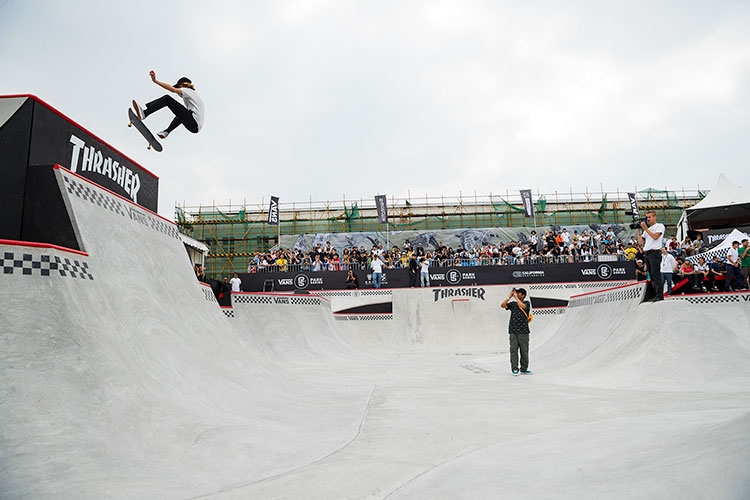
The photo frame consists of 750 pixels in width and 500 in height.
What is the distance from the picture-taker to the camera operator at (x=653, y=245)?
7453mm

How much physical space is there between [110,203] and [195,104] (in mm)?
2378

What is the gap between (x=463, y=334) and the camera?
63.6ft

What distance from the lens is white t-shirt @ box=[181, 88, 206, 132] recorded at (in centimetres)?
773

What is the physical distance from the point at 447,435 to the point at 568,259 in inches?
813

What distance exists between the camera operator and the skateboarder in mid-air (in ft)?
25.9

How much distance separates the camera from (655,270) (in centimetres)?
807

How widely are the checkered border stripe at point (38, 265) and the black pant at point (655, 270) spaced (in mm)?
8639

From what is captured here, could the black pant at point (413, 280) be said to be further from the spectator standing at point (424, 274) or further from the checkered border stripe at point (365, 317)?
the checkered border stripe at point (365, 317)

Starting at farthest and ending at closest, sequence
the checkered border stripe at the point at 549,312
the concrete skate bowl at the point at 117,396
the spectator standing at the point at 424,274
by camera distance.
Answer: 1. the spectator standing at the point at 424,274
2. the checkered border stripe at the point at 549,312
3. the concrete skate bowl at the point at 117,396

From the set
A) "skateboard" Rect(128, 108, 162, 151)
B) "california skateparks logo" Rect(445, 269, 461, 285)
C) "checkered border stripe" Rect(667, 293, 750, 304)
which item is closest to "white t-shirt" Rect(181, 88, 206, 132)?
"skateboard" Rect(128, 108, 162, 151)

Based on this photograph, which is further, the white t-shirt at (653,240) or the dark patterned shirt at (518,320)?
the dark patterned shirt at (518,320)

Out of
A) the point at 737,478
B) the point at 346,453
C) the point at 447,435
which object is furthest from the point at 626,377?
the point at 737,478

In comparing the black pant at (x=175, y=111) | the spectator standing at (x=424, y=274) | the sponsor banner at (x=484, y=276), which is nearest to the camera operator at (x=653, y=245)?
the black pant at (x=175, y=111)

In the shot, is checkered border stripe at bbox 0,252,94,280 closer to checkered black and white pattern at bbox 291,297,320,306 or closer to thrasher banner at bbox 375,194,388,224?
checkered black and white pattern at bbox 291,297,320,306
